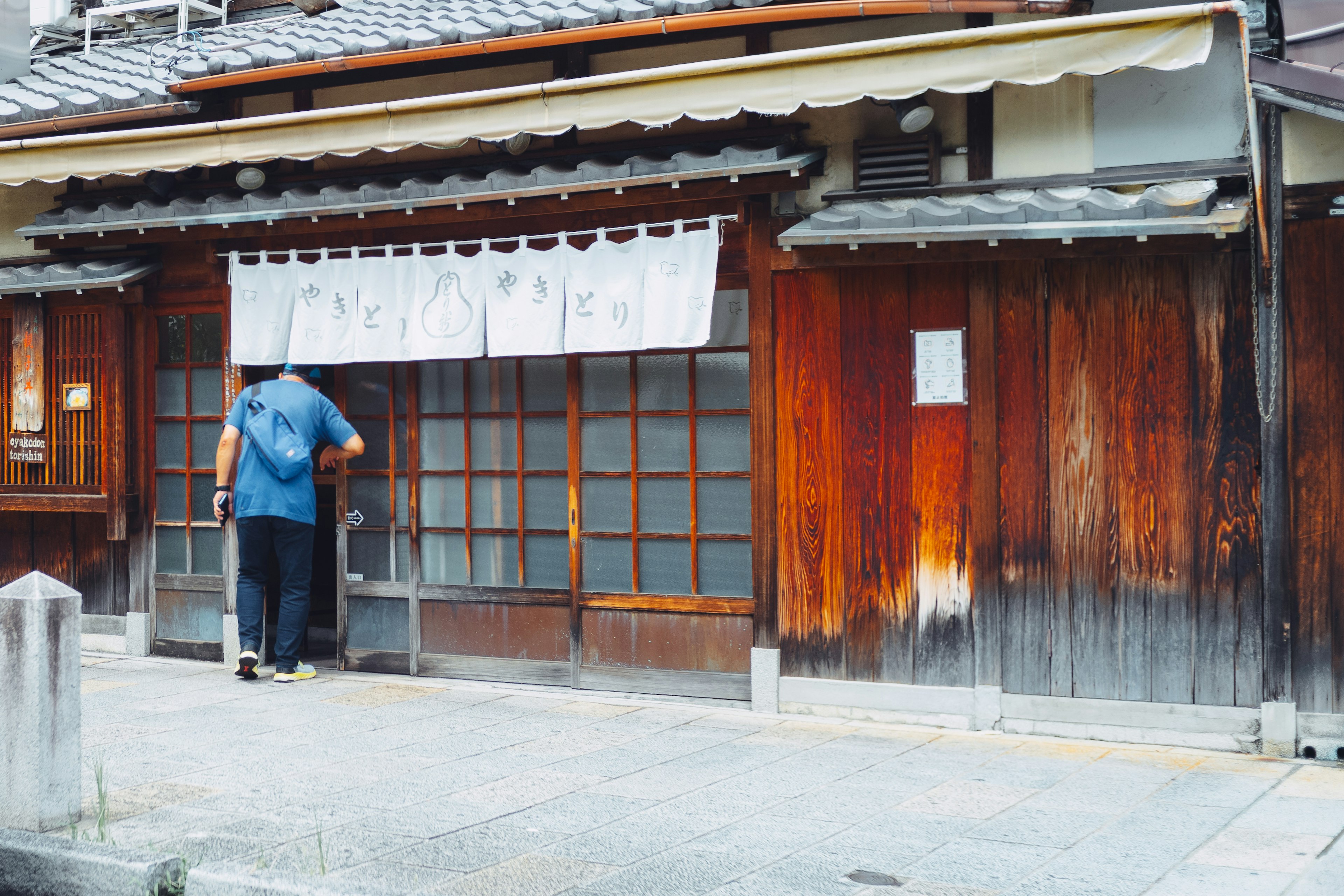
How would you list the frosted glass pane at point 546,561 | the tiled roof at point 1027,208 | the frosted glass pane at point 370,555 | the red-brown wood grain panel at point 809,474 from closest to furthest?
the tiled roof at point 1027,208
the red-brown wood grain panel at point 809,474
the frosted glass pane at point 546,561
the frosted glass pane at point 370,555

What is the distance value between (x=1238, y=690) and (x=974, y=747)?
4.70 feet

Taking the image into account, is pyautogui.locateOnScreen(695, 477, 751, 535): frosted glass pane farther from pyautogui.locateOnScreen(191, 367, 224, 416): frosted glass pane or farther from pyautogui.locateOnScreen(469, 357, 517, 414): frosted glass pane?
pyautogui.locateOnScreen(191, 367, 224, 416): frosted glass pane

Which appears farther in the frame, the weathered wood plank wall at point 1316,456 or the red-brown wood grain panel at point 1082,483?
the red-brown wood grain panel at point 1082,483

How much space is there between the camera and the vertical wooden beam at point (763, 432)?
7.16 meters

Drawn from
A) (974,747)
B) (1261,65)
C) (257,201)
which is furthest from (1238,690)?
(257,201)

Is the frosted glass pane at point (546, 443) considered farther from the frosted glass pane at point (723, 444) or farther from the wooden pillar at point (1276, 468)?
the wooden pillar at point (1276, 468)

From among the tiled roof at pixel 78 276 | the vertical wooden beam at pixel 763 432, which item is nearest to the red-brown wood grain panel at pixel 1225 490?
the vertical wooden beam at pixel 763 432

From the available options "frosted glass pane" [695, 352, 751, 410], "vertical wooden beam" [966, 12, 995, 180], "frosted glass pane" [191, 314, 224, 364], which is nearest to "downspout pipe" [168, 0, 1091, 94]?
"vertical wooden beam" [966, 12, 995, 180]

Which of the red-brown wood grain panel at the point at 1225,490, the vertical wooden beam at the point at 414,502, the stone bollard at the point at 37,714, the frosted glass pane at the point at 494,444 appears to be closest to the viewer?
the stone bollard at the point at 37,714

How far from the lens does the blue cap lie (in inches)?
323

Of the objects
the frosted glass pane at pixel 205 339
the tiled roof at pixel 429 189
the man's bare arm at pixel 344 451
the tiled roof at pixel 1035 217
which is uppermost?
the tiled roof at pixel 429 189

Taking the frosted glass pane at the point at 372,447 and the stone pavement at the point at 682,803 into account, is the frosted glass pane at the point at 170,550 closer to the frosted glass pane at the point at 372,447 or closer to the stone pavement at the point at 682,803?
the frosted glass pane at the point at 372,447

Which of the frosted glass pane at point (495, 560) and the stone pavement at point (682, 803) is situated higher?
the frosted glass pane at point (495, 560)

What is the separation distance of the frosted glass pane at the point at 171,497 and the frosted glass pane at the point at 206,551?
20cm
